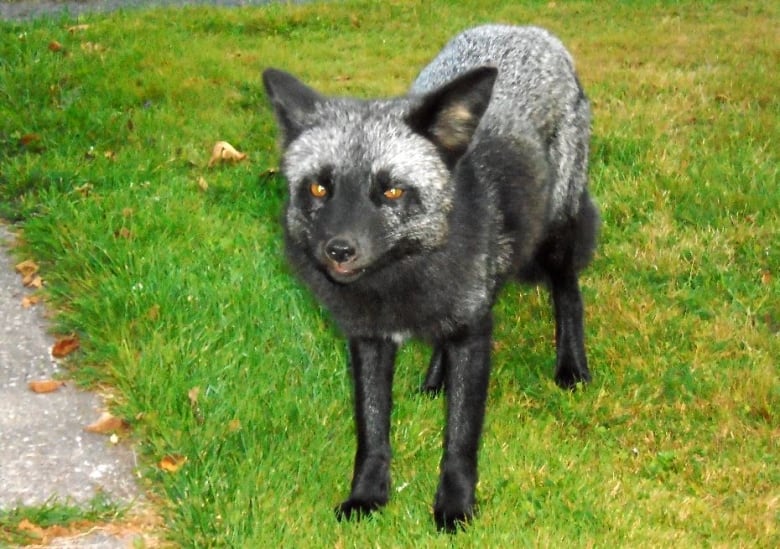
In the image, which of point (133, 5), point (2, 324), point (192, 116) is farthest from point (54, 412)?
point (133, 5)

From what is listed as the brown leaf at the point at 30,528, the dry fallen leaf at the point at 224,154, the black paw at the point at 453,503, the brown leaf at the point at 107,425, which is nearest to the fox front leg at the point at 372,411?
the black paw at the point at 453,503

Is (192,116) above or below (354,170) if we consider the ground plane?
below

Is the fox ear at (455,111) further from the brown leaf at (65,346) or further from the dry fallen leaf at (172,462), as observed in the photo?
the brown leaf at (65,346)

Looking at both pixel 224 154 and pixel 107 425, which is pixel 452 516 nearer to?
pixel 107 425

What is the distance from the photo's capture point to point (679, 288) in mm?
5938

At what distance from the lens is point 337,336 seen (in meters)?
5.25

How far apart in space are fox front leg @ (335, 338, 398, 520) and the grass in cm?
14

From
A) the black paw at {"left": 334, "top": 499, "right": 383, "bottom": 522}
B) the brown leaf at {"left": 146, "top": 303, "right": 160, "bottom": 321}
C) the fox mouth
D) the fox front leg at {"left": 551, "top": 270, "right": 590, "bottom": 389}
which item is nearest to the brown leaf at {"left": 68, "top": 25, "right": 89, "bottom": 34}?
the brown leaf at {"left": 146, "top": 303, "right": 160, "bottom": 321}

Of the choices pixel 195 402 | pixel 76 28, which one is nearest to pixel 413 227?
pixel 195 402

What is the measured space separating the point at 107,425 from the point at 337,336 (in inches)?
52.6

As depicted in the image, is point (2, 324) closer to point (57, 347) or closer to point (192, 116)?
point (57, 347)

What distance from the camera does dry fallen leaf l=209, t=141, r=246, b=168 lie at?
294 inches

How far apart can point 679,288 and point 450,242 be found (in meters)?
Answer: 2.52

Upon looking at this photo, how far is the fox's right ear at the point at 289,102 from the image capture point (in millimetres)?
Answer: 4012
